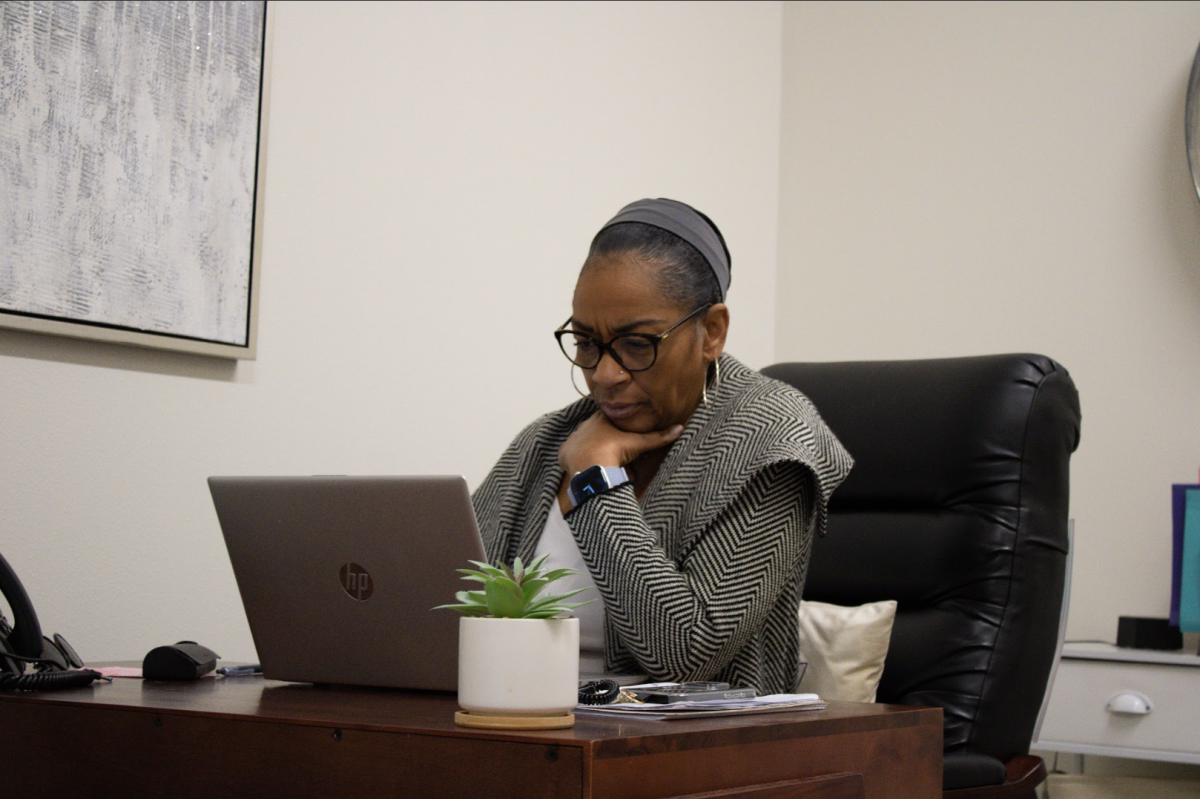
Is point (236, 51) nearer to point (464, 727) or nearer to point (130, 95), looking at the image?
point (130, 95)

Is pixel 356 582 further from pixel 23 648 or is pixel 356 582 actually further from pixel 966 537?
pixel 966 537

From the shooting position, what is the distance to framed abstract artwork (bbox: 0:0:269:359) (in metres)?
1.71

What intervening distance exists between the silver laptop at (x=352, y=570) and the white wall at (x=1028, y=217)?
198 cm

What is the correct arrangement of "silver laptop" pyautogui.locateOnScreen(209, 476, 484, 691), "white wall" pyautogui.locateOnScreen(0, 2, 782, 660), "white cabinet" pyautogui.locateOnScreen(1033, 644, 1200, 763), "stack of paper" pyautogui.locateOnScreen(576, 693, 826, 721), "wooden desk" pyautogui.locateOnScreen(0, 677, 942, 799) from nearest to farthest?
"wooden desk" pyautogui.locateOnScreen(0, 677, 942, 799) → "stack of paper" pyautogui.locateOnScreen(576, 693, 826, 721) → "silver laptop" pyautogui.locateOnScreen(209, 476, 484, 691) → "white wall" pyautogui.locateOnScreen(0, 2, 782, 660) → "white cabinet" pyautogui.locateOnScreen(1033, 644, 1200, 763)

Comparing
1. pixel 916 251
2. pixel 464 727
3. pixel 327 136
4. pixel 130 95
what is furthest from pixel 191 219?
pixel 916 251

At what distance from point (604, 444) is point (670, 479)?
0.32ft

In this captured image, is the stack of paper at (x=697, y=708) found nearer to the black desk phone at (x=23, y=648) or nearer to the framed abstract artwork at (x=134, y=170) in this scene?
the black desk phone at (x=23, y=648)

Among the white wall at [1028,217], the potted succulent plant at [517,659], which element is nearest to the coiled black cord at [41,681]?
the potted succulent plant at [517,659]

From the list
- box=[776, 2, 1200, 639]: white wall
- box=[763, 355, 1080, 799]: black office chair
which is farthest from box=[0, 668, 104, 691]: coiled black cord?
box=[776, 2, 1200, 639]: white wall

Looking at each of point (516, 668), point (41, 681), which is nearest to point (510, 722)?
point (516, 668)

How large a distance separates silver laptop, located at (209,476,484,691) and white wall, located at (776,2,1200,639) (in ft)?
6.51

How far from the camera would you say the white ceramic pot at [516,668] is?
2.86 feet

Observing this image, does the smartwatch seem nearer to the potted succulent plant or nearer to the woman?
the woman

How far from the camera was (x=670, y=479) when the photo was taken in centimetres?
151
